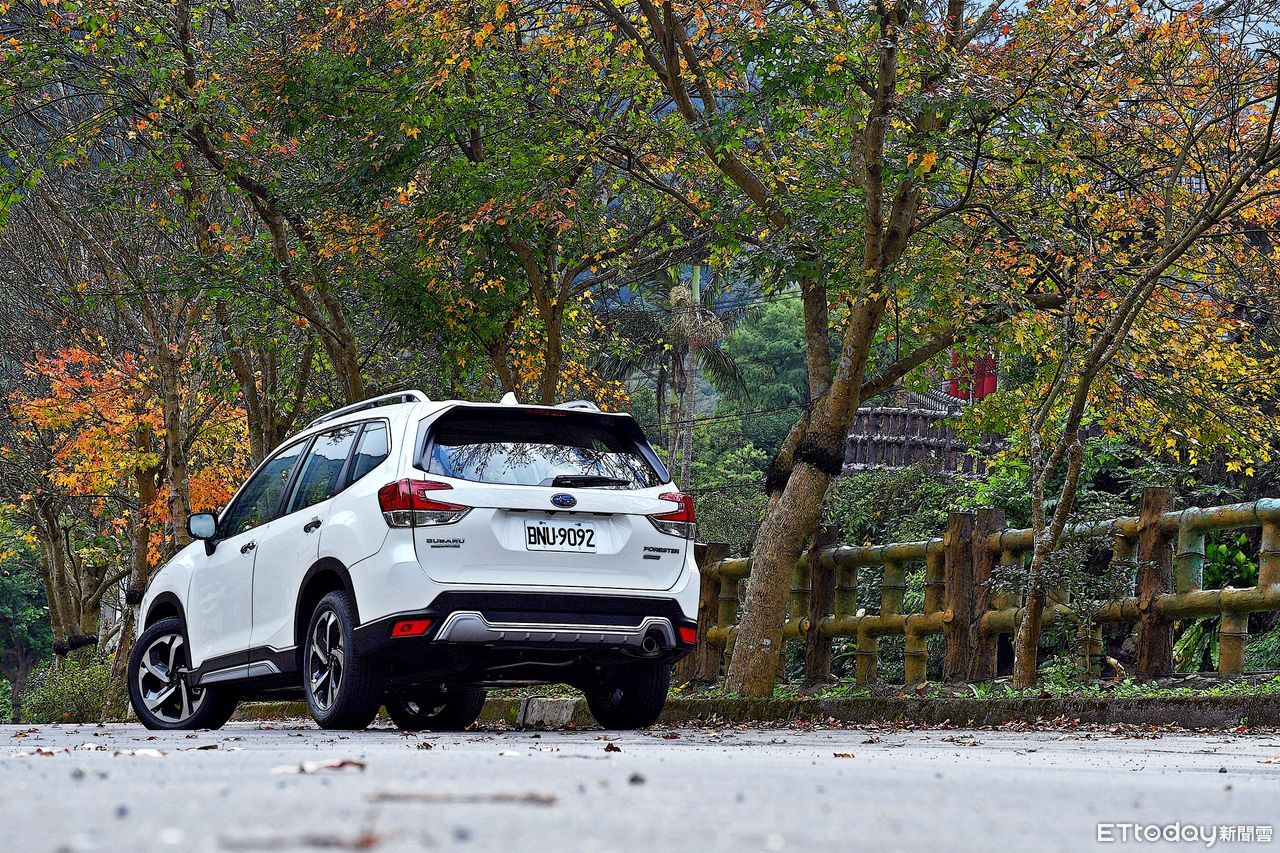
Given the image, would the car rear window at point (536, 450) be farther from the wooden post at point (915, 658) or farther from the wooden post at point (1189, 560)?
the wooden post at point (915, 658)

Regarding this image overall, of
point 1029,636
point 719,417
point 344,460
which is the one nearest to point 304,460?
point 344,460

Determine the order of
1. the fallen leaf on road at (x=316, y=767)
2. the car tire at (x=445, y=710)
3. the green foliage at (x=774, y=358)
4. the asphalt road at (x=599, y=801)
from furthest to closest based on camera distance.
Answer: the green foliage at (x=774, y=358) < the car tire at (x=445, y=710) < the fallen leaf on road at (x=316, y=767) < the asphalt road at (x=599, y=801)

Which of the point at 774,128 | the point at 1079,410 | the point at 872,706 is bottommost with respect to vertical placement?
the point at 872,706

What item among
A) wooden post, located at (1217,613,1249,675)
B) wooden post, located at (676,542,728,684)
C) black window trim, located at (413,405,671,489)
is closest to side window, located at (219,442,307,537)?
black window trim, located at (413,405,671,489)

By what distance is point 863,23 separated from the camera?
12.7 meters

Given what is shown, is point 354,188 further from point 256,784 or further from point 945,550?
point 256,784

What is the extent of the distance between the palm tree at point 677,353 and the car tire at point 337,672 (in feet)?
101

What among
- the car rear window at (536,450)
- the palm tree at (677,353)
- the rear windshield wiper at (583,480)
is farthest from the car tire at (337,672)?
the palm tree at (677,353)

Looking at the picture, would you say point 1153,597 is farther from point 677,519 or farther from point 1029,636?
point 677,519

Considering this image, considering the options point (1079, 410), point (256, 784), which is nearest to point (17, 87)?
point (1079, 410)

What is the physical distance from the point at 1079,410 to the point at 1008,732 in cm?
258

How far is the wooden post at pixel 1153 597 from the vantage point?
10.6m

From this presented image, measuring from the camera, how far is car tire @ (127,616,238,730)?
10.4 metres

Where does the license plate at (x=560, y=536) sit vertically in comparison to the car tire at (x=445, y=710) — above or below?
above
